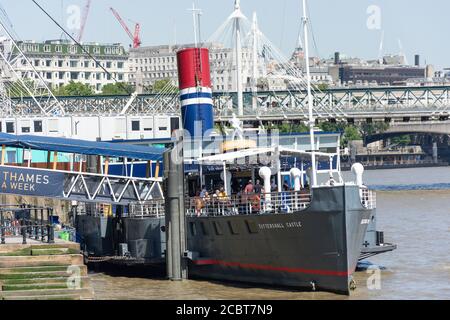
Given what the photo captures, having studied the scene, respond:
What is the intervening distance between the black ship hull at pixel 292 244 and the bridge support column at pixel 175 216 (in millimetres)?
491

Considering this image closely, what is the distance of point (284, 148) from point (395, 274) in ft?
18.7

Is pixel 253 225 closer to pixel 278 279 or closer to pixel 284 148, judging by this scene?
pixel 278 279

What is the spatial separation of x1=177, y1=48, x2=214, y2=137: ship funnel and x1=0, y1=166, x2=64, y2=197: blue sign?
212 inches

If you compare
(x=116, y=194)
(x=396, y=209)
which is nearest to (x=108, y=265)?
(x=116, y=194)

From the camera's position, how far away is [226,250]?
155ft

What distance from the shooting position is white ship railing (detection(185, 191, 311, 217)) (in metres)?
44.7

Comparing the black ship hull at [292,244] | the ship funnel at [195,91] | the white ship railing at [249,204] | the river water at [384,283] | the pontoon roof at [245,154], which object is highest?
the ship funnel at [195,91]

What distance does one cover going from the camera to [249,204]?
4641 centimetres

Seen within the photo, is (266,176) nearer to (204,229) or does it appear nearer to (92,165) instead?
(204,229)

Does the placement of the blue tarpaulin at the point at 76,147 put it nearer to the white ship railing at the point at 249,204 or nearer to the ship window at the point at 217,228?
the white ship railing at the point at 249,204

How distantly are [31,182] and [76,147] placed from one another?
212 centimetres

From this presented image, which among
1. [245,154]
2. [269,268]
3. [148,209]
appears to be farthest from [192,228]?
[269,268]

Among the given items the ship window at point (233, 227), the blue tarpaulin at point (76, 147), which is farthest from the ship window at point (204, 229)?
the blue tarpaulin at point (76, 147)

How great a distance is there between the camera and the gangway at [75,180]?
2066 inches
